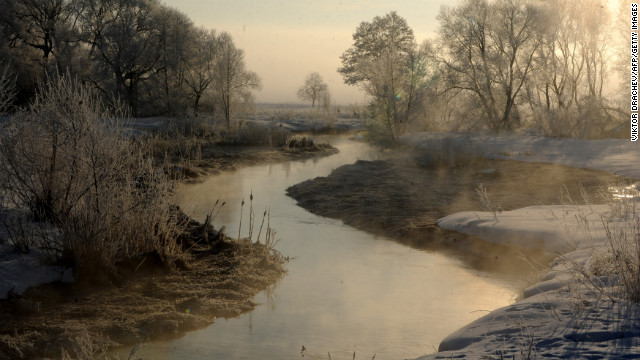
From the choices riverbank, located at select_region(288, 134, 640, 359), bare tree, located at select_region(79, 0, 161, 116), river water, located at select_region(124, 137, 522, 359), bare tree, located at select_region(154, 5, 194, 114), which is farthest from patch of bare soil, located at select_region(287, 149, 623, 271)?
bare tree, located at select_region(79, 0, 161, 116)

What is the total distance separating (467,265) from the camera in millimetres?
9133

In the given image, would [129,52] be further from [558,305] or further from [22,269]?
[558,305]

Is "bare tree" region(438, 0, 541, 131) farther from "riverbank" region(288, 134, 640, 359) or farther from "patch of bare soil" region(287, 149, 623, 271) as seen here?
"patch of bare soil" region(287, 149, 623, 271)

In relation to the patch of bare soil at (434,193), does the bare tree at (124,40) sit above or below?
above

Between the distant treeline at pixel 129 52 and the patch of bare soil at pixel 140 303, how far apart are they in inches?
948

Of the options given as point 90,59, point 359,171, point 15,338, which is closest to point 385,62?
point 359,171

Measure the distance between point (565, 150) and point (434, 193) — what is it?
812 cm

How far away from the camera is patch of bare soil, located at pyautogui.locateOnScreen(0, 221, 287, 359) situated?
18.5 ft

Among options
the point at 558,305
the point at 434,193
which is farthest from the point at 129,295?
the point at 434,193

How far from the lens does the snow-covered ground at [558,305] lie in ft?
14.2

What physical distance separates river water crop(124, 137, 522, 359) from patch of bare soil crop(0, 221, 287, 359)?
249 millimetres

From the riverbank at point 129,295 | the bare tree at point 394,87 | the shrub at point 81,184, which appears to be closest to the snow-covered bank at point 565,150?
the bare tree at point 394,87

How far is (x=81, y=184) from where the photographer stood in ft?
24.2

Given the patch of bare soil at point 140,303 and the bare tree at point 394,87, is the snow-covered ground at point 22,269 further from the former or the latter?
the bare tree at point 394,87
